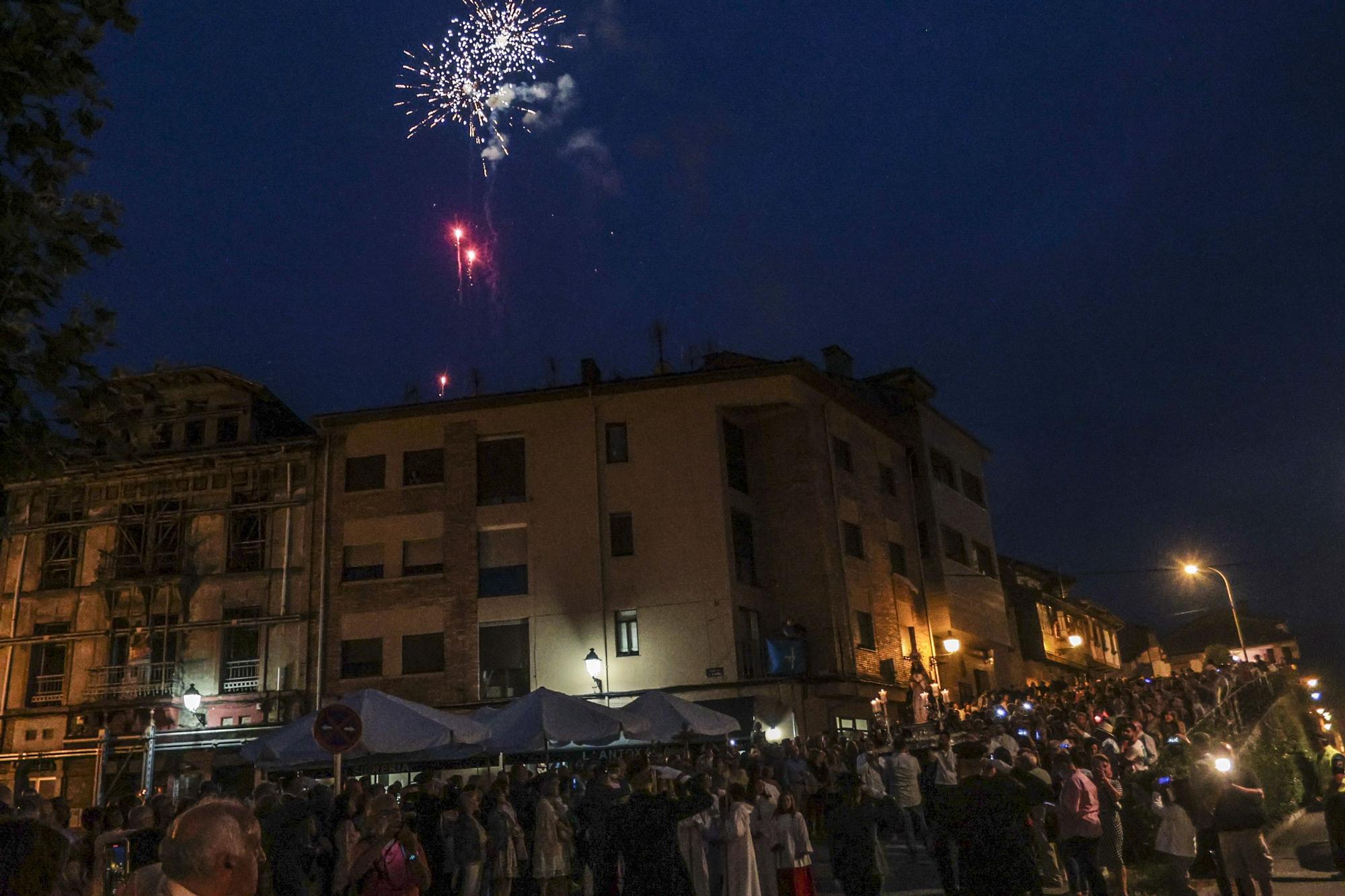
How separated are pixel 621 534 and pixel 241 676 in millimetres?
11090

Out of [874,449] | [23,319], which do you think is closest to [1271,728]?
[874,449]

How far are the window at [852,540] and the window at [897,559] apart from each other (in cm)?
213

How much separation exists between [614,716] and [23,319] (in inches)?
520

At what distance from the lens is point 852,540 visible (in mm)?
35656

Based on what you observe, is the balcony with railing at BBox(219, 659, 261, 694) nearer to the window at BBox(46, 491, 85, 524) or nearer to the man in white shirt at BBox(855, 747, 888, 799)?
the window at BBox(46, 491, 85, 524)

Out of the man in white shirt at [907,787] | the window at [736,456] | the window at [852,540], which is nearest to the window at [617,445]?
the window at [736,456]

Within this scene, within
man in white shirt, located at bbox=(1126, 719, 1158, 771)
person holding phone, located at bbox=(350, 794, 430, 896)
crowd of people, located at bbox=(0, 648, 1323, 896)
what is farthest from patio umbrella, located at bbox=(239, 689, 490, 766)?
man in white shirt, located at bbox=(1126, 719, 1158, 771)

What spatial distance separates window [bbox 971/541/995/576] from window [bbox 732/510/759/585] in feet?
44.1

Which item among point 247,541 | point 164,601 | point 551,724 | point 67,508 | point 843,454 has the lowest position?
point 551,724

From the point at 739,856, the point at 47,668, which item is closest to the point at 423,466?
the point at 47,668

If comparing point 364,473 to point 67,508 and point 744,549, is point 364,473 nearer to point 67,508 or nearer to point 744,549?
point 67,508

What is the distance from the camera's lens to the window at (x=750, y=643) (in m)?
32.0

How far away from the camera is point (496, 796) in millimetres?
14773

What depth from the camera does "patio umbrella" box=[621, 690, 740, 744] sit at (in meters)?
19.4
